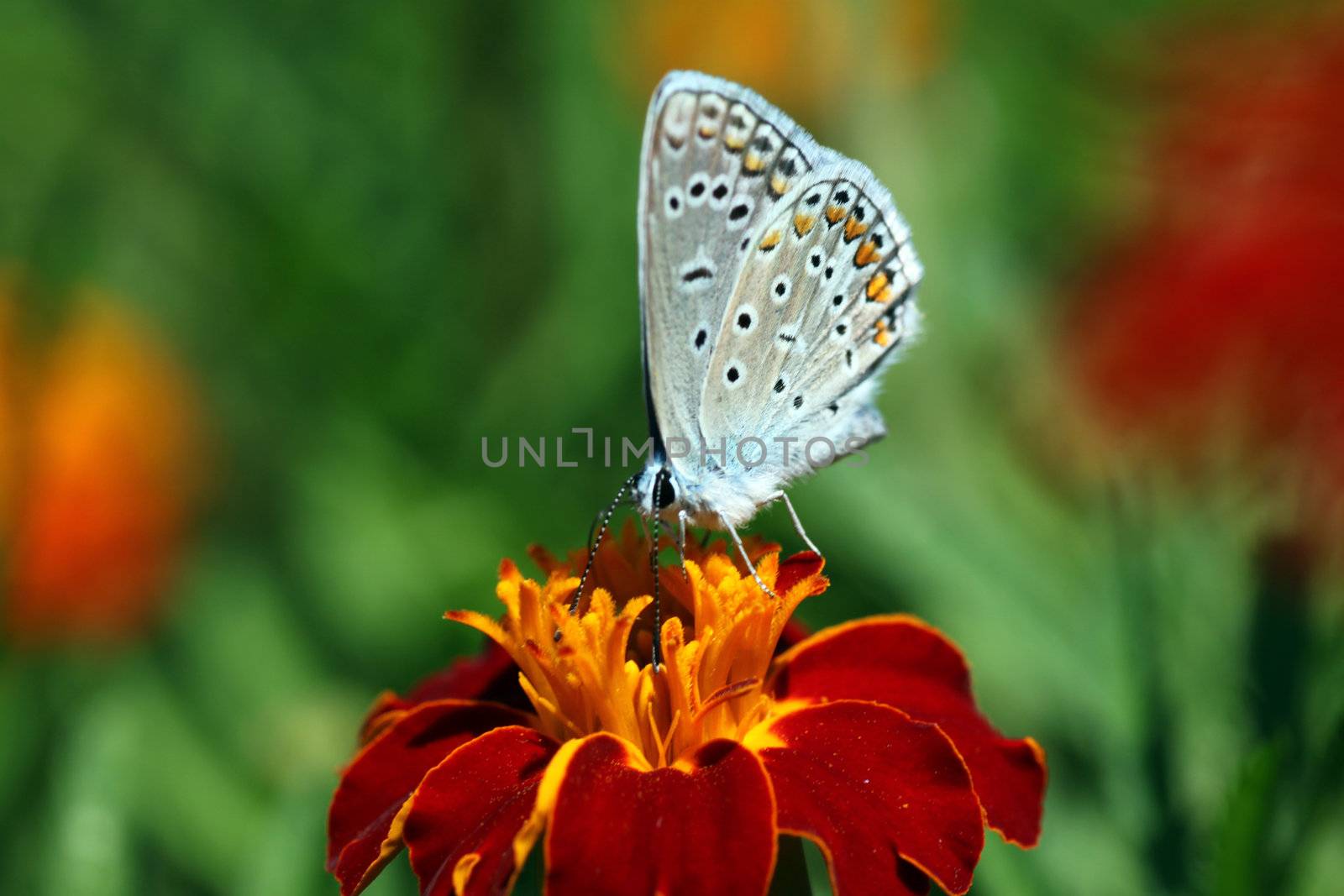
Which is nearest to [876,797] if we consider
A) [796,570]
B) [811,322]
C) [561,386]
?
[796,570]

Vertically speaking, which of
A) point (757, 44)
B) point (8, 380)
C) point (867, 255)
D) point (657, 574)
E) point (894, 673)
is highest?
point (757, 44)

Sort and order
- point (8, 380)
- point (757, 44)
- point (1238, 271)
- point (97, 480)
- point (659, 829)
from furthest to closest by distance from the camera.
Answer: point (757, 44)
point (97, 480)
point (8, 380)
point (1238, 271)
point (659, 829)

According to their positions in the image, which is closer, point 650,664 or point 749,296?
point 650,664

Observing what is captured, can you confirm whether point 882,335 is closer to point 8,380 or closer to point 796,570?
point 796,570

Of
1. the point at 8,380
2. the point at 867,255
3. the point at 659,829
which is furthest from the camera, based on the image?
the point at 8,380

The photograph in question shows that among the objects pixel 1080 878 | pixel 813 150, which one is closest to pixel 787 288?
pixel 813 150

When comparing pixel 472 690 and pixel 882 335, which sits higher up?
pixel 882 335
